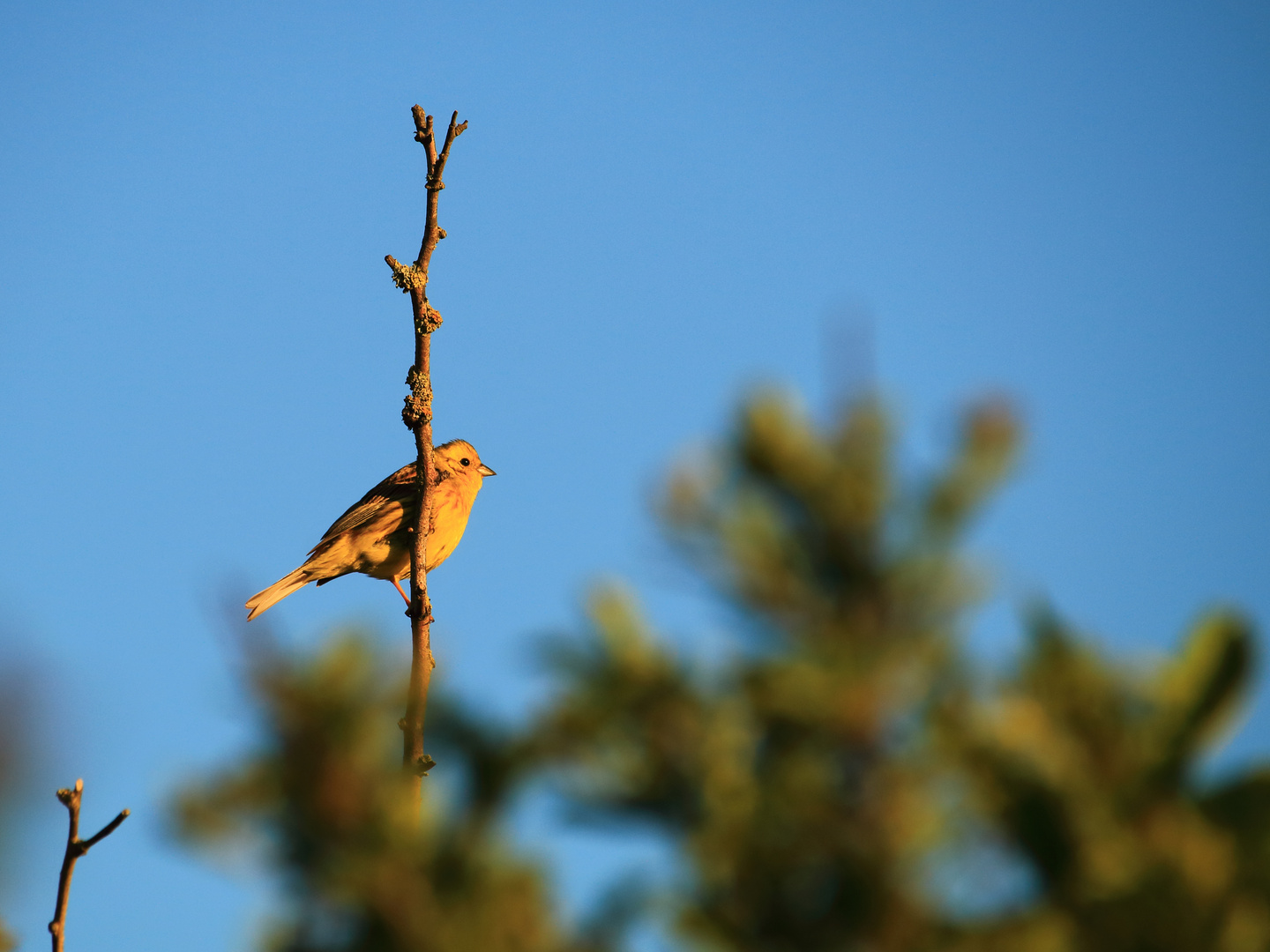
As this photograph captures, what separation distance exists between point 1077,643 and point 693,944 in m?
0.70

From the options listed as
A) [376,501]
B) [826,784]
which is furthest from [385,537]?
[826,784]

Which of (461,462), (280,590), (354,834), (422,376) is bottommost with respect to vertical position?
(354,834)

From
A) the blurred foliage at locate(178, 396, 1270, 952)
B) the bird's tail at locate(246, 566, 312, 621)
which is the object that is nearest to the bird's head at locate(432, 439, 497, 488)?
the bird's tail at locate(246, 566, 312, 621)

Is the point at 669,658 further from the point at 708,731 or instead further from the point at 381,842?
the point at 381,842

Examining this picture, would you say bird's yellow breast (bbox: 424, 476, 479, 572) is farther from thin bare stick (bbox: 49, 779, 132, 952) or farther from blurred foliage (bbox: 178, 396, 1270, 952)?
blurred foliage (bbox: 178, 396, 1270, 952)

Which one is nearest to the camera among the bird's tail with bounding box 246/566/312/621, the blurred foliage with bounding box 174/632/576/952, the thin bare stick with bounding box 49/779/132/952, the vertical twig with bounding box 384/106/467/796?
the blurred foliage with bounding box 174/632/576/952

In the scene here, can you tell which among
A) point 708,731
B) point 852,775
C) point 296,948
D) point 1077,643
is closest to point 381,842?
point 296,948

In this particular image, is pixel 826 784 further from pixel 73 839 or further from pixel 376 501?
pixel 376 501

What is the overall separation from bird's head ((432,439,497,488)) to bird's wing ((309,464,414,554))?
1.09 feet

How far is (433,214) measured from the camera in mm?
5059

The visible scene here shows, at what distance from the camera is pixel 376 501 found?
966 cm

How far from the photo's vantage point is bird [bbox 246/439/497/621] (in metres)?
9.32

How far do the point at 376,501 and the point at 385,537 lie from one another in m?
0.43

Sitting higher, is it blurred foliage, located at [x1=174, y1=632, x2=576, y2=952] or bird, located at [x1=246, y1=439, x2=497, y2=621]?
bird, located at [x1=246, y1=439, x2=497, y2=621]
